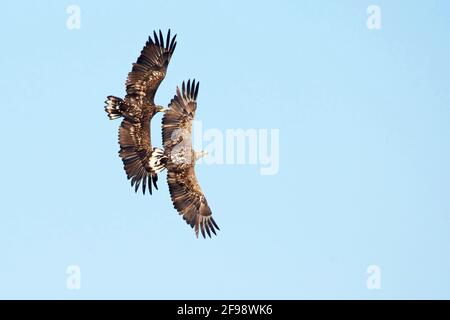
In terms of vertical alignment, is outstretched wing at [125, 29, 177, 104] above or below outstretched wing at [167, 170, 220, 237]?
above

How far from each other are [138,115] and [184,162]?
5.93 ft

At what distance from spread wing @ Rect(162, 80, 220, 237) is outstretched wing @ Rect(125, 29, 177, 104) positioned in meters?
0.92

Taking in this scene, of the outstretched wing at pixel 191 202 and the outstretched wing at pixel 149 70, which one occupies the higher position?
the outstretched wing at pixel 149 70

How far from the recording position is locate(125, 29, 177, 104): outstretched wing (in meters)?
46.8

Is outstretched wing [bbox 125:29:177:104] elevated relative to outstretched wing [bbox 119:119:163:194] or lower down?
Result: elevated

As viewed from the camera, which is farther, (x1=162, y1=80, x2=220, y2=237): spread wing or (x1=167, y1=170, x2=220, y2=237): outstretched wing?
(x1=167, y1=170, x2=220, y2=237): outstretched wing

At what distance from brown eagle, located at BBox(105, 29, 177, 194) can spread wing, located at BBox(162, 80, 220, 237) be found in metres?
0.62

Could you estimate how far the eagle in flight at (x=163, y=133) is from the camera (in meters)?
46.2

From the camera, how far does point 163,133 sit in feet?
151

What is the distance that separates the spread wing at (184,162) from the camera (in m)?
46.0

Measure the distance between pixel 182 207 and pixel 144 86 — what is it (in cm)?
334

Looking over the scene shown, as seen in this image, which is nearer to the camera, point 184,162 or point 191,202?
point 184,162

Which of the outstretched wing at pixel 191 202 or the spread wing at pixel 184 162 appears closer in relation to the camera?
the spread wing at pixel 184 162

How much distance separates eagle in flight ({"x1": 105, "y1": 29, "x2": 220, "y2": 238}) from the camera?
4616cm
